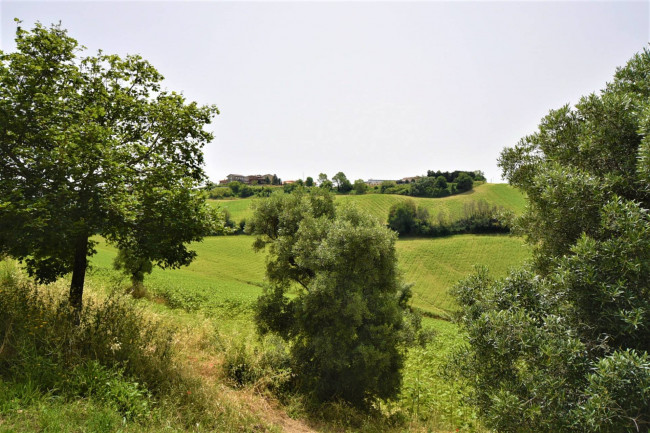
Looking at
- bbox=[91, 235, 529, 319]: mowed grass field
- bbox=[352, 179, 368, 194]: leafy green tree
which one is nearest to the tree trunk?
bbox=[91, 235, 529, 319]: mowed grass field

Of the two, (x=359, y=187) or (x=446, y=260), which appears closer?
(x=446, y=260)

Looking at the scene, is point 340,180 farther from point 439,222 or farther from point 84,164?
point 84,164

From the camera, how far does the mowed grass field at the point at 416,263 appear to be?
4403 centimetres

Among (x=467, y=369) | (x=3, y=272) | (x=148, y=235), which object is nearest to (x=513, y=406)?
(x=467, y=369)

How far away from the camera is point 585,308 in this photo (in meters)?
5.79

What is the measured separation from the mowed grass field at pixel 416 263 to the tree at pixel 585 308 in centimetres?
2881

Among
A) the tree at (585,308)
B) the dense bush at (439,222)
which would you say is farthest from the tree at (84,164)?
the dense bush at (439,222)

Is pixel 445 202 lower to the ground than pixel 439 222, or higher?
higher

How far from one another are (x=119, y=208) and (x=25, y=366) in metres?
3.79

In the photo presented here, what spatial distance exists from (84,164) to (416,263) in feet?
213

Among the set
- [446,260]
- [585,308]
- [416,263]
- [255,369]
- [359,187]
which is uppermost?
[359,187]

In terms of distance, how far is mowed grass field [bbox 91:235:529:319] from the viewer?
4403 cm

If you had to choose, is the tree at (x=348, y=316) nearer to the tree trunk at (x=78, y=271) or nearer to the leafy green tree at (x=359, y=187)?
the tree trunk at (x=78, y=271)

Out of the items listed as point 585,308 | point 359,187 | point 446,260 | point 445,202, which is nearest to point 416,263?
point 446,260
